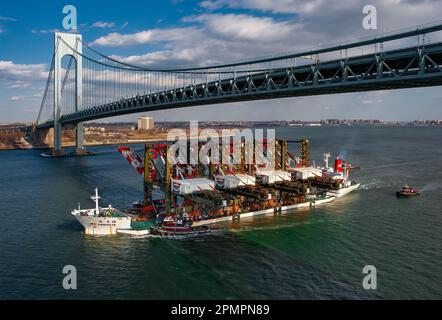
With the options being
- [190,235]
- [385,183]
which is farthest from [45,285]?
[385,183]

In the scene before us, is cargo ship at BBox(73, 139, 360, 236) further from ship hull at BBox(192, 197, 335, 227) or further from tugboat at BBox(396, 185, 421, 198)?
tugboat at BBox(396, 185, 421, 198)

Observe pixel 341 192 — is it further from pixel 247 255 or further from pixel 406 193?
pixel 247 255

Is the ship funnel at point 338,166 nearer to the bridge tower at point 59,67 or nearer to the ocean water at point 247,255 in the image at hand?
the ocean water at point 247,255

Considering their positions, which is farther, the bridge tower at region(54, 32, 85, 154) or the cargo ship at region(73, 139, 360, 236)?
the bridge tower at region(54, 32, 85, 154)

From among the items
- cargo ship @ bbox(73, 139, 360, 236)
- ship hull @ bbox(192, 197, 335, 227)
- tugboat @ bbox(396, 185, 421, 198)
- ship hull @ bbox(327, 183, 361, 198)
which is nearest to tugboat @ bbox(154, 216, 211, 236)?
cargo ship @ bbox(73, 139, 360, 236)

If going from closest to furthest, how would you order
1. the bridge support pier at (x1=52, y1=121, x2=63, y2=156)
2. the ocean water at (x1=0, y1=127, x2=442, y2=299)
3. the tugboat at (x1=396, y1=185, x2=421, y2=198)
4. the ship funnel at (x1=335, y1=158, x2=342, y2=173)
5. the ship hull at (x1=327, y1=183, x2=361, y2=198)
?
1. the ocean water at (x1=0, y1=127, x2=442, y2=299)
2. the tugboat at (x1=396, y1=185, x2=421, y2=198)
3. the ship hull at (x1=327, y1=183, x2=361, y2=198)
4. the ship funnel at (x1=335, y1=158, x2=342, y2=173)
5. the bridge support pier at (x1=52, y1=121, x2=63, y2=156)

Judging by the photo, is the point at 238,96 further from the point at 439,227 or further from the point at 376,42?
the point at 439,227

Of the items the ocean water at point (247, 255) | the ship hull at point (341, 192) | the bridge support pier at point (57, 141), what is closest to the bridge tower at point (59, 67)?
the bridge support pier at point (57, 141)
